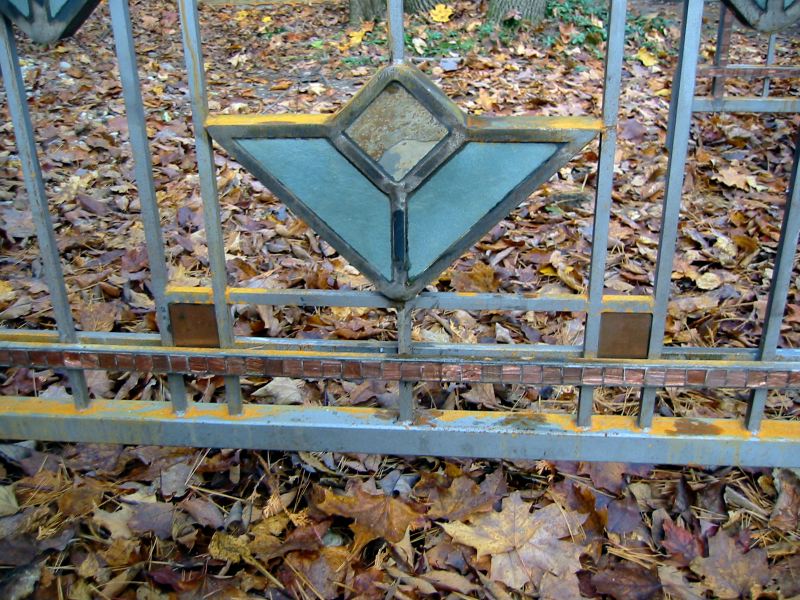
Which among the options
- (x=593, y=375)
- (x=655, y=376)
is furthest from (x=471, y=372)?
(x=655, y=376)

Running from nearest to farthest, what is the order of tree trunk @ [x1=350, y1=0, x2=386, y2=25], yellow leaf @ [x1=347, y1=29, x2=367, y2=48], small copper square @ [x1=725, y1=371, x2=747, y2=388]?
small copper square @ [x1=725, y1=371, x2=747, y2=388]
yellow leaf @ [x1=347, y1=29, x2=367, y2=48]
tree trunk @ [x1=350, y1=0, x2=386, y2=25]

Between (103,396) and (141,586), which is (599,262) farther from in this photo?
(103,396)

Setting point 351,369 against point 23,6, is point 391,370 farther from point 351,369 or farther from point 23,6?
point 23,6

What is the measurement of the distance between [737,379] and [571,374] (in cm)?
38

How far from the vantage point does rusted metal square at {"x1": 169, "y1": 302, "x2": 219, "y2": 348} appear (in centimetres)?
183

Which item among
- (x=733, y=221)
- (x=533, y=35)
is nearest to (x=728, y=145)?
(x=733, y=221)

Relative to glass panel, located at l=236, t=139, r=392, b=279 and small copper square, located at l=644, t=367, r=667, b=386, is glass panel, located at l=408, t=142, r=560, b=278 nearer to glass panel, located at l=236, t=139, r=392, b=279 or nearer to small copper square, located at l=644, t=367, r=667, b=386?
glass panel, located at l=236, t=139, r=392, b=279

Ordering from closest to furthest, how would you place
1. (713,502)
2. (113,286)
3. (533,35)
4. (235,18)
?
(713,502) < (113,286) < (533,35) < (235,18)

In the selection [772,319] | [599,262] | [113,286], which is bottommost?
[113,286]

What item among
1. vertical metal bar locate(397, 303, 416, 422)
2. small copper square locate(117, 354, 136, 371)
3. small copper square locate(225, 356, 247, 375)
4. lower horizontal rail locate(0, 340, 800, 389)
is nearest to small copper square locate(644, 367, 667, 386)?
lower horizontal rail locate(0, 340, 800, 389)

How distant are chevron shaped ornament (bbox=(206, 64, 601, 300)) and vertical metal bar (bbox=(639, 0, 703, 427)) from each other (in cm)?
19

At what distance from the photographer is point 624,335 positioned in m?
1.78

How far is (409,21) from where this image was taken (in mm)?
8250

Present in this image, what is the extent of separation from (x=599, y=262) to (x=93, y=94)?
17.4ft
